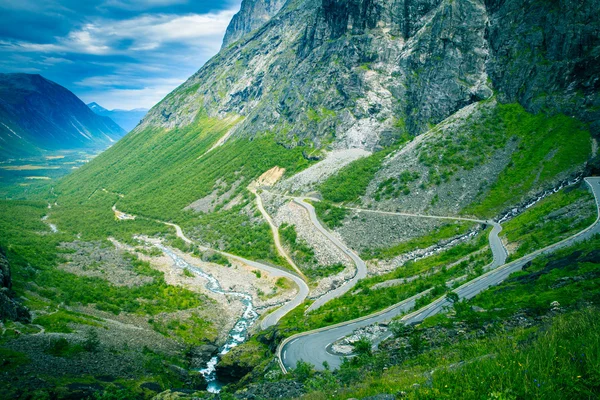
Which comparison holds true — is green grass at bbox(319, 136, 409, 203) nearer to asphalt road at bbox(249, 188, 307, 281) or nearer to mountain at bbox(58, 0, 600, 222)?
mountain at bbox(58, 0, 600, 222)

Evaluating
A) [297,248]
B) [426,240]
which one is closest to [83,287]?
[297,248]

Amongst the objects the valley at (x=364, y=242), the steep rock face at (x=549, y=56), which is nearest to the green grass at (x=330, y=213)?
the valley at (x=364, y=242)

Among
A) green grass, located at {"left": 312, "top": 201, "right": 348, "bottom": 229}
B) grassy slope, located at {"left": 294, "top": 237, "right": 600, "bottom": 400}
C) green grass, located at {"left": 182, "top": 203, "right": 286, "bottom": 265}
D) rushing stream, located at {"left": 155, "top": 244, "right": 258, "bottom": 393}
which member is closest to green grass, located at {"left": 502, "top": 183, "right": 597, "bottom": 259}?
grassy slope, located at {"left": 294, "top": 237, "right": 600, "bottom": 400}

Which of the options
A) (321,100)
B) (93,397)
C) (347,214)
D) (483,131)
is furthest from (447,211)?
(321,100)

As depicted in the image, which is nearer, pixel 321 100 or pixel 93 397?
pixel 93 397

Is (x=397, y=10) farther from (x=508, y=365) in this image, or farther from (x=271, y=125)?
(x=508, y=365)
